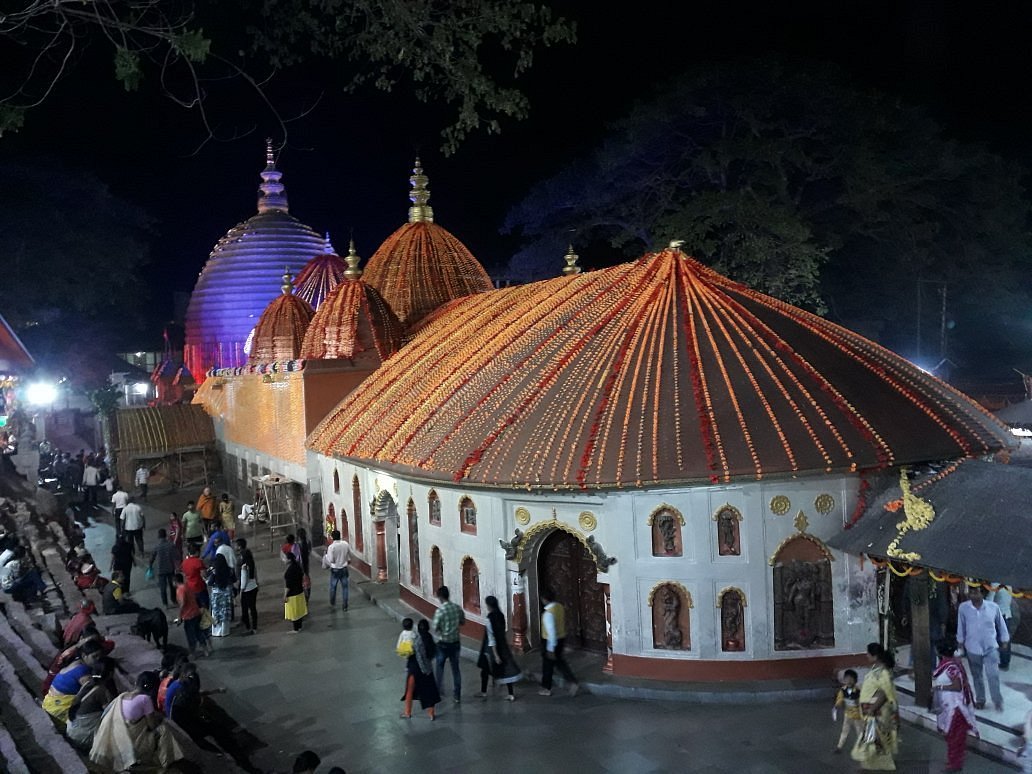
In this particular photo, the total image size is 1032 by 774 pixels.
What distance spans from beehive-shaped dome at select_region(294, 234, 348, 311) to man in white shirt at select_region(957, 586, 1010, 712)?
26554 mm

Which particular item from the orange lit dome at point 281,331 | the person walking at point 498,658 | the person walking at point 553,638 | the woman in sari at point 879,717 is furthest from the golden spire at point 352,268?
the woman in sari at point 879,717

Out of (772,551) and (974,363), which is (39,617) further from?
(974,363)

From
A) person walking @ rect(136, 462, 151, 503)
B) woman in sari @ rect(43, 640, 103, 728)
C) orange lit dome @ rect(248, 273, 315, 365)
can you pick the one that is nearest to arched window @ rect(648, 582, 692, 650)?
woman in sari @ rect(43, 640, 103, 728)

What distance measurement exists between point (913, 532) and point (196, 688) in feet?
26.7

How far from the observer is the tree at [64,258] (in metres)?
32.1

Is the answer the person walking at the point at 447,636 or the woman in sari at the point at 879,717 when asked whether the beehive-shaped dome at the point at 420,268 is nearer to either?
the person walking at the point at 447,636

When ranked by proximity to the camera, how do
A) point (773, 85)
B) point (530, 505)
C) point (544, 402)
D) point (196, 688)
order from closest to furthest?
1. point (196, 688)
2. point (530, 505)
3. point (544, 402)
4. point (773, 85)

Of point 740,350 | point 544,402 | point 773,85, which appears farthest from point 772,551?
point 773,85

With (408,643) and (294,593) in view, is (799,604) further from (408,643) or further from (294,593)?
(294,593)

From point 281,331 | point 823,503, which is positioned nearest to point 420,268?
point 281,331

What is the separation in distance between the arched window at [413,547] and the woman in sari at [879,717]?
26.5ft

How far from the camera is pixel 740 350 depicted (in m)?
12.7

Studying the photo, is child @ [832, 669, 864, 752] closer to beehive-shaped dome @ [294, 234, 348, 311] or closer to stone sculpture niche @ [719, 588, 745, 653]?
stone sculpture niche @ [719, 588, 745, 653]

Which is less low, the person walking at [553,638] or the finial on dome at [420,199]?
the finial on dome at [420,199]
